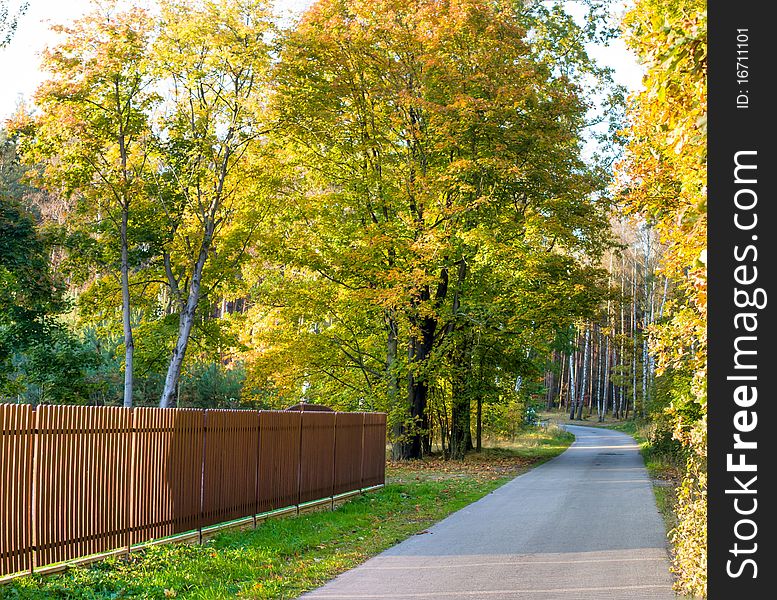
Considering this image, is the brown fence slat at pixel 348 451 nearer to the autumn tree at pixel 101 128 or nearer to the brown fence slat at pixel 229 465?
the brown fence slat at pixel 229 465

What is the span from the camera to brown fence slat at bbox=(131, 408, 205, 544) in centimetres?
1045

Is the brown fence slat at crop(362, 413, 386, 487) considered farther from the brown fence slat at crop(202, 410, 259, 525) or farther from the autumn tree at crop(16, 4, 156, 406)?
the autumn tree at crop(16, 4, 156, 406)

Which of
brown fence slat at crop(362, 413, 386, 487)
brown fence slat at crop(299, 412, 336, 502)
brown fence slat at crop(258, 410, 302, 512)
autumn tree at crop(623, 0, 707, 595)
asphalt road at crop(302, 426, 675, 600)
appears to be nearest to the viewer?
autumn tree at crop(623, 0, 707, 595)

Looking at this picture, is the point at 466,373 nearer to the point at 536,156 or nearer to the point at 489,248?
the point at 489,248

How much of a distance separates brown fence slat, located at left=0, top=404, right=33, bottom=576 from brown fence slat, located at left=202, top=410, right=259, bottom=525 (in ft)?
11.1

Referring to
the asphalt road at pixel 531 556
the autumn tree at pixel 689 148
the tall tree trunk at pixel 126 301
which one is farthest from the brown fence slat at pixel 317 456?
the tall tree trunk at pixel 126 301

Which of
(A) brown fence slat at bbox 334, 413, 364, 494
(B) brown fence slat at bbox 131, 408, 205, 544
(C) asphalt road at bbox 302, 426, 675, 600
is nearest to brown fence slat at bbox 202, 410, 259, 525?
(B) brown fence slat at bbox 131, 408, 205, 544

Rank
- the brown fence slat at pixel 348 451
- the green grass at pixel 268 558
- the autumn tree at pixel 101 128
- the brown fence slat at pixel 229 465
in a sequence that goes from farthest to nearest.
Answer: the autumn tree at pixel 101 128, the brown fence slat at pixel 348 451, the brown fence slat at pixel 229 465, the green grass at pixel 268 558

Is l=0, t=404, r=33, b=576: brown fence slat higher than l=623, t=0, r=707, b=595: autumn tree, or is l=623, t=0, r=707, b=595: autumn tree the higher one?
l=623, t=0, r=707, b=595: autumn tree

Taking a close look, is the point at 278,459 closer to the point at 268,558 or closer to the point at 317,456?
the point at 317,456

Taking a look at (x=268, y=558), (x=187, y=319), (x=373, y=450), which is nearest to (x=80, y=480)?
(x=268, y=558)

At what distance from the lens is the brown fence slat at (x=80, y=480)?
8.86 m

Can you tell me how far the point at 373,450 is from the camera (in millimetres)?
19188
